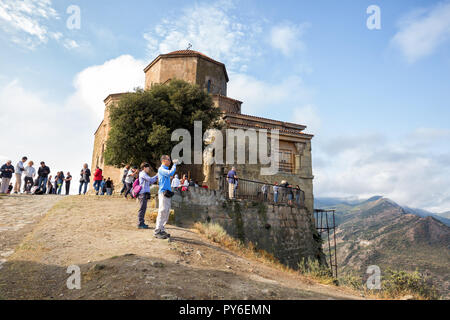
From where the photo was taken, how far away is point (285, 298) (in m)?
4.91

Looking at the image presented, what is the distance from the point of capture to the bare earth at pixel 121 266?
4898mm

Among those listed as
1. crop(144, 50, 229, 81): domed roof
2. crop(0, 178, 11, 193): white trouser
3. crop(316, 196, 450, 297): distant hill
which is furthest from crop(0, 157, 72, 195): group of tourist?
crop(316, 196, 450, 297): distant hill

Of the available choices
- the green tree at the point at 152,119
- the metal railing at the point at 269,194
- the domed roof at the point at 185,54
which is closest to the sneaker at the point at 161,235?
the metal railing at the point at 269,194

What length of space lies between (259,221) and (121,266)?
10.5 m

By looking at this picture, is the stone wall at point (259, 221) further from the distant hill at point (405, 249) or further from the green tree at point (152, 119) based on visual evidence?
the distant hill at point (405, 249)

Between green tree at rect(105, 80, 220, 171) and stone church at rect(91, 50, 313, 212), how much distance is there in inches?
85.6

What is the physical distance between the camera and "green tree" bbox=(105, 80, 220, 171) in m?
18.5

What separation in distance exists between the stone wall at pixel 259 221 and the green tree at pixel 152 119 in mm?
6251

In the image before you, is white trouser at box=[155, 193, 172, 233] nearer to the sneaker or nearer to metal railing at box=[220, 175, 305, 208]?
the sneaker

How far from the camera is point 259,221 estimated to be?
15.4 m
